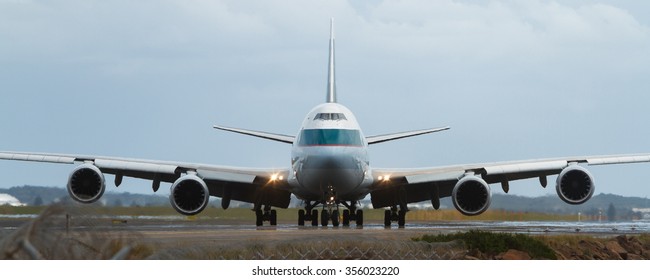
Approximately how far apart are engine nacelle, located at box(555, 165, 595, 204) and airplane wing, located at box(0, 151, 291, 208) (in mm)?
11011

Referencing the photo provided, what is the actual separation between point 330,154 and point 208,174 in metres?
5.91

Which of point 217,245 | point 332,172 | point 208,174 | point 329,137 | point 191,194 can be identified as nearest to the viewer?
point 217,245

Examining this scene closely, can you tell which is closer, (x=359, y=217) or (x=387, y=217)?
(x=387, y=217)

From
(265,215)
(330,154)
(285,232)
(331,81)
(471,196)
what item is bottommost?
(285,232)

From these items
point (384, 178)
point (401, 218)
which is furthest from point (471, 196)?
point (401, 218)

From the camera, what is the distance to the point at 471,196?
38188 millimetres

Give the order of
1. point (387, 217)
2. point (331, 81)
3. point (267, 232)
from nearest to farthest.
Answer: point (267, 232)
point (387, 217)
point (331, 81)

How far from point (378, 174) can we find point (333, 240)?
18.8 meters

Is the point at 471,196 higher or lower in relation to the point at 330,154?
lower

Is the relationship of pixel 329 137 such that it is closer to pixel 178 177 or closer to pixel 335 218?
pixel 335 218
